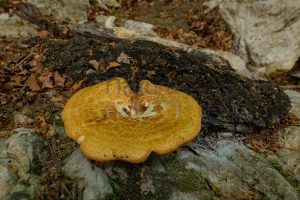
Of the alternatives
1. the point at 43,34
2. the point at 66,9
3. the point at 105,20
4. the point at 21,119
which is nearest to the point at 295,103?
the point at 21,119

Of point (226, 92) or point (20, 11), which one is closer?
point (226, 92)

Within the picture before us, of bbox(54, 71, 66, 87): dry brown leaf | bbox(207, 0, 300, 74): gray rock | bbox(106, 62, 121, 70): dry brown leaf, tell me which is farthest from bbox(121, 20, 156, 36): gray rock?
bbox(54, 71, 66, 87): dry brown leaf

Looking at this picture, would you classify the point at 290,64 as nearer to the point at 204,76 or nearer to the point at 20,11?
the point at 204,76

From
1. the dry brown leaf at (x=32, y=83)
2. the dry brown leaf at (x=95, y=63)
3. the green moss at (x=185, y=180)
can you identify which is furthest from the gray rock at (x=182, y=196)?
the dry brown leaf at (x=32, y=83)

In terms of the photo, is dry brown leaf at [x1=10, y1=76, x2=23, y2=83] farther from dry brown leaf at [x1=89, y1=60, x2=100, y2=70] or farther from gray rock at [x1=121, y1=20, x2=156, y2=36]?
gray rock at [x1=121, y1=20, x2=156, y2=36]

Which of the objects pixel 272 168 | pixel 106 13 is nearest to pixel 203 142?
pixel 272 168
